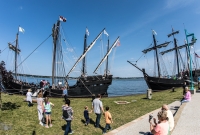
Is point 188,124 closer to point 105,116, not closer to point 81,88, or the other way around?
point 105,116

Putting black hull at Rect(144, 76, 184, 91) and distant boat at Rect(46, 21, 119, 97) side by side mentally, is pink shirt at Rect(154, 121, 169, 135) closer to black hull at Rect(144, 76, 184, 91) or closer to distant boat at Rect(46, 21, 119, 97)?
distant boat at Rect(46, 21, 119, 97)

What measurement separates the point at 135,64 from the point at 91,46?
1251 centimetres

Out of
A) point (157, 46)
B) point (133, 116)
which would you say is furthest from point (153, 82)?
point (133, 116)

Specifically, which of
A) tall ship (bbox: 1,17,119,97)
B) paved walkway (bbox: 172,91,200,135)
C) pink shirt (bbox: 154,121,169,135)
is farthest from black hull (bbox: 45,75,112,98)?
pink shirt (bbox: 154,121,169,135)

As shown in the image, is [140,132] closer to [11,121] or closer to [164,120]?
[164,120]

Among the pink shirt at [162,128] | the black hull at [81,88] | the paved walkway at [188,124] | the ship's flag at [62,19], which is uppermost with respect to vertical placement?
the ship's flag at [62,19]

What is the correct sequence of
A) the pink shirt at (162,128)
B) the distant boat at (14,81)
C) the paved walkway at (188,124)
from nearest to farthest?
the pink shirt at (162,128)
the paved walkway at (188,124)
the distant boat at (14,81)

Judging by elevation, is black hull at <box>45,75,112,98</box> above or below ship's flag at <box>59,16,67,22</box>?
below

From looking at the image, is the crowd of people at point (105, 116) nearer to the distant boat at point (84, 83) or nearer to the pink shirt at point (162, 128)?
the pink shirt at point (162, 128)

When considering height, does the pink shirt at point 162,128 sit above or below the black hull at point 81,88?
below

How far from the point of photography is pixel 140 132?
821 centimetres

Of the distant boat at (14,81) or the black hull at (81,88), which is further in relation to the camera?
the black hull at (81,88)

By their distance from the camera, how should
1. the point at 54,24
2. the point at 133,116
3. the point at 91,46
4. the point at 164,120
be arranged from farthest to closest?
1. the point at 91,46
2. the point at 54,24
3. the point at 133,116
4. the point at 164,120

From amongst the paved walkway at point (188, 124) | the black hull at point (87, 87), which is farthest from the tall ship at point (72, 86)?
the paved walkway at point (188, 124)
